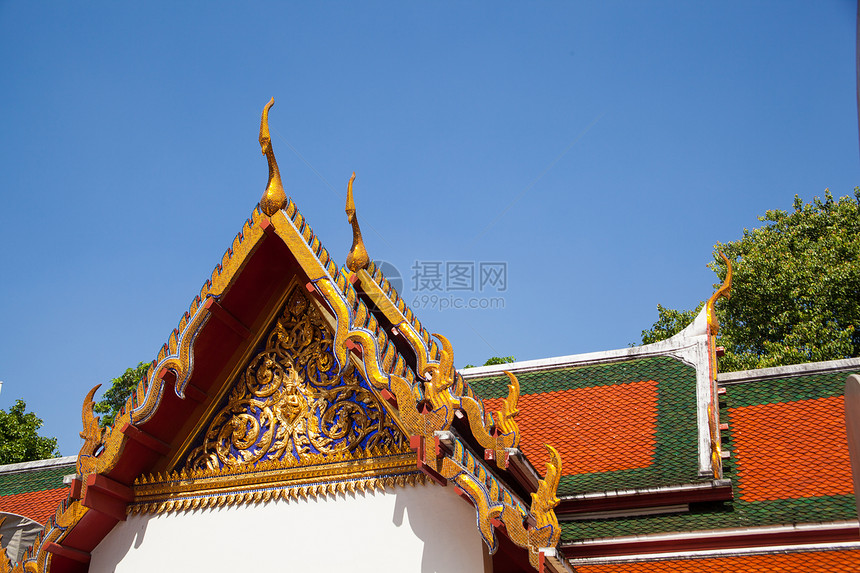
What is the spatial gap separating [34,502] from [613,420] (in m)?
7.02

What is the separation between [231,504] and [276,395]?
0.84m

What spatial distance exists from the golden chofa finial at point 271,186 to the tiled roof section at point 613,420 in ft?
12.1

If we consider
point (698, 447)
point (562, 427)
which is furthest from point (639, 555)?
point (562, 427)

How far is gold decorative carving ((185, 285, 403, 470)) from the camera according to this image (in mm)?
6176

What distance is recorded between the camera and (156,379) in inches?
247

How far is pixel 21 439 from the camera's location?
2256 cm

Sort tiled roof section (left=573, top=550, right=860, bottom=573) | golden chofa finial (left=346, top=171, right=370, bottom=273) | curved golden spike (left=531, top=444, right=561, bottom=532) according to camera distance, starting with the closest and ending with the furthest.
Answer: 1. curved golden spike (left=531, top=444, right=561, bottom=532)
2. tiled roof section (left=573, top=550, right=860, bottom=573)
3. golden chofa finial (left=346, top=171, right=370, bottom=273)

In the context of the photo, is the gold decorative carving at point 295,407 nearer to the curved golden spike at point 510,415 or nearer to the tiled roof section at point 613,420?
the curved golden spike at point 510,415

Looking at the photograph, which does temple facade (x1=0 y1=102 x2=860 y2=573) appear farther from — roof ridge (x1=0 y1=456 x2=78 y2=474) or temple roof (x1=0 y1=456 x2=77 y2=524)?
roof ridge (x1=0 y1=456 x2=78 y2=474)

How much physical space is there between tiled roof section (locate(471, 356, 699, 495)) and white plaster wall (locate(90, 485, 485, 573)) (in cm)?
241

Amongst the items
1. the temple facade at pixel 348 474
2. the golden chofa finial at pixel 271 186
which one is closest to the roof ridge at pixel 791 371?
the temple facade at pixel 348 474

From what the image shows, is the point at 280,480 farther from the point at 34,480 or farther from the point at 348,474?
the point at 34,480

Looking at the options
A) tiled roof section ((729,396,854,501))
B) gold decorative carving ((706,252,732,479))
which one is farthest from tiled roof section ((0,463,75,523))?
tiled roof section ((729,396,854,501))

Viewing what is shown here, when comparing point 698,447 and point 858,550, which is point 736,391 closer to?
point 698,447
